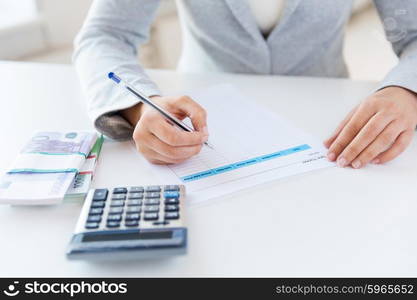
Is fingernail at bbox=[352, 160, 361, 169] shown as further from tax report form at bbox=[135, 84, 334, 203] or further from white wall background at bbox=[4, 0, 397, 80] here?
white wall background at bbox=[4, 0, 397, 80]

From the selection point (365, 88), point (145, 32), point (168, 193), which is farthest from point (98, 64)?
point (365, 88)

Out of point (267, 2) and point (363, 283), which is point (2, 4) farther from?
point (363, 283)

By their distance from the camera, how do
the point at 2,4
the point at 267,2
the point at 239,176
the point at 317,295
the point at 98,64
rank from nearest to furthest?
the point at 317,295
the point at 239,176
the point at 98,64
the point at 267,2
the point at 2,4

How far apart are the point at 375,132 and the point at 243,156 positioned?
6.8 inches

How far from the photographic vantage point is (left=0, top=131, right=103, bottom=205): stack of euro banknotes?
0.51 meters

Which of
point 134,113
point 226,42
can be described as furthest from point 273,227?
Result: point 226,42

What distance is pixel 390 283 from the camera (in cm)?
42

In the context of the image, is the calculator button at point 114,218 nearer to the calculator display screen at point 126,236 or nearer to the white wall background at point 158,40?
the calculator display screen at point 126,236

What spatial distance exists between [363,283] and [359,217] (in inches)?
3.6

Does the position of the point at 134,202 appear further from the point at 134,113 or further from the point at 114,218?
the point at 134,113

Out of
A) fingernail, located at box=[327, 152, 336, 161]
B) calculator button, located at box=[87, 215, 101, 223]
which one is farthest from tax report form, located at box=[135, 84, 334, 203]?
calculator button, located at box=[87, 215, 101, 223]

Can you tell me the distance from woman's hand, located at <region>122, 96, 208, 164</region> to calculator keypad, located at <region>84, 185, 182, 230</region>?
0.20 feet

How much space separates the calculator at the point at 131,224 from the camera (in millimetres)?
424

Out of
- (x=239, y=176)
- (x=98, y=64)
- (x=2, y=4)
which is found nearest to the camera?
(x=239, y=176)
